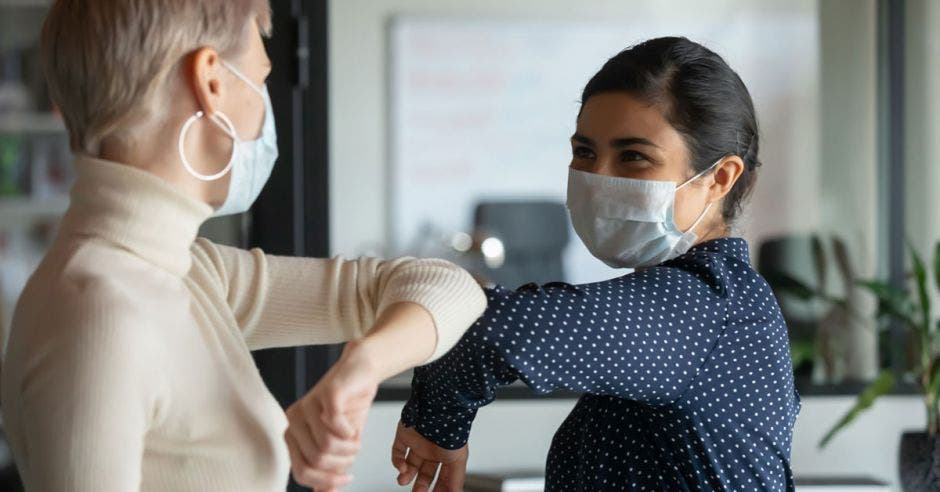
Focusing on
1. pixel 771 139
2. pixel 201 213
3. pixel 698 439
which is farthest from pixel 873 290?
pixel 201 213

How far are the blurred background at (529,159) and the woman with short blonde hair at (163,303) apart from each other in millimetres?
2168

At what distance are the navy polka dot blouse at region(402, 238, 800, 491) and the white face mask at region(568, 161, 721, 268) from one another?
79 mm

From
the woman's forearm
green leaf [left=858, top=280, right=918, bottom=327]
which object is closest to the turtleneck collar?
the woman's forearm

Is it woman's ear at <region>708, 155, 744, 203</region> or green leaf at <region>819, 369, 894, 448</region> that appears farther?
green leaf at <region>819, 369, 894, 448</region>

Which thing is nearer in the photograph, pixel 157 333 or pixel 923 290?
pixel 157 333

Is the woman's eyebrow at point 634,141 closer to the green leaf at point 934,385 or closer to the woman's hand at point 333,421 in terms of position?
the woman's hand at point 333,421

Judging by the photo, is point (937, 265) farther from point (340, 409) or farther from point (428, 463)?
point (340, 409)

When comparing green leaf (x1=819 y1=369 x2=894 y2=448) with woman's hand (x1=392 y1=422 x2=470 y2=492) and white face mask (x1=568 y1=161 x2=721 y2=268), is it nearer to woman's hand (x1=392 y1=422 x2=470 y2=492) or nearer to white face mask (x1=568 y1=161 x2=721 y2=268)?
white face mask (x1=568 y1=161 x2=721 y2=268)

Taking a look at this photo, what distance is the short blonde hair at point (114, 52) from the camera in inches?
36.9

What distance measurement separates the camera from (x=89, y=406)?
0.86 metres

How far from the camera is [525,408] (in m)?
3.37

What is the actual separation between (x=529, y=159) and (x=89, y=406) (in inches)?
99.7

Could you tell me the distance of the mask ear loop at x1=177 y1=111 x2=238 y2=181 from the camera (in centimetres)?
99

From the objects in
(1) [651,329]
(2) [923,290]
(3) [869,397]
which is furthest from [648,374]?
(2) [923,290]
